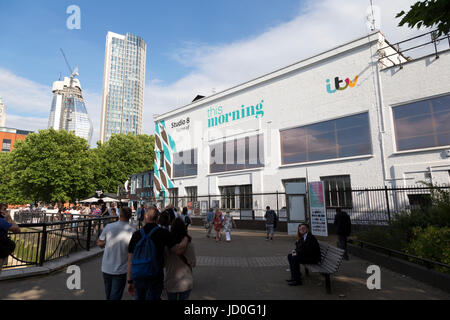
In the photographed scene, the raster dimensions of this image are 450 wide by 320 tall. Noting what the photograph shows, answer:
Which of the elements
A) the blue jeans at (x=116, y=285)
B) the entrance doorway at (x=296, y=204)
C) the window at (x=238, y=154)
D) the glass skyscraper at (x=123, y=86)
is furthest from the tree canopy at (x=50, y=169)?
the glass skyscraper at (x=123, y=86)

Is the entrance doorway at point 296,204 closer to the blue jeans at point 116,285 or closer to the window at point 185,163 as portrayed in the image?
the blue jeans at point 116,285

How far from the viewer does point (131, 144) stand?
49250 mm

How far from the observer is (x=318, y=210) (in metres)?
12.1

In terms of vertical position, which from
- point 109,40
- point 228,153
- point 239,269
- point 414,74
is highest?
point 109,40

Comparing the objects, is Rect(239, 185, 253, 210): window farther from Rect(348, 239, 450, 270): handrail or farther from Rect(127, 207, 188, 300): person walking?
Rect(127, 207, 188, 300): person walking

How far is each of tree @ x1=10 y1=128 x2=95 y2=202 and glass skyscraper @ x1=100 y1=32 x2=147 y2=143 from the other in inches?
3795

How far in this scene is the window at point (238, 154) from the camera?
73.2 feet

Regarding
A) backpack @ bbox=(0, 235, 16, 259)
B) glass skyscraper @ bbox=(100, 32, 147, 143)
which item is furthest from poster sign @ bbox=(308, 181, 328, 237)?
glass skyscraper @ bbox=(100, 32, 147, 143)

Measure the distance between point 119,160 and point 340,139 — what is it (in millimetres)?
39835

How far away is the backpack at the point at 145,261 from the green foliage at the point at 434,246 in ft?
20.1

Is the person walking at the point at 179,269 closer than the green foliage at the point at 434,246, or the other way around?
the person walking at the point at 179,269
